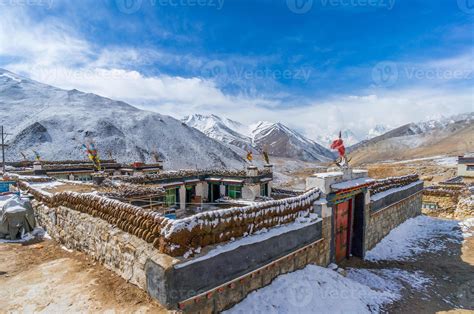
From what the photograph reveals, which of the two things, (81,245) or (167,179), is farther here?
(167,179)

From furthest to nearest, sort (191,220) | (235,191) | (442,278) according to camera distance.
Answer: (235,191) → (442,278) → (191,220)

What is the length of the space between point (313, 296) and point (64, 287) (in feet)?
21.4

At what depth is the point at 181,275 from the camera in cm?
497

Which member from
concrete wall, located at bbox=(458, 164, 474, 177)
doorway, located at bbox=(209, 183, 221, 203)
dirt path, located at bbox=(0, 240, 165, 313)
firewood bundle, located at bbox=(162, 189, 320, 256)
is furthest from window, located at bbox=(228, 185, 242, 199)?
concrete wall, located at bbox=(458, 164, 474, 177)

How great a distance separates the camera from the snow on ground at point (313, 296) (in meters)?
6.23

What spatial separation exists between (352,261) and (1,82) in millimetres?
156895

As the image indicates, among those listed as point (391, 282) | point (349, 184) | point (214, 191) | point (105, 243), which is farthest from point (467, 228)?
point (105, 243)

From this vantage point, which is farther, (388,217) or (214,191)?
(214,191)

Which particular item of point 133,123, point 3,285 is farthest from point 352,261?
point 133,123

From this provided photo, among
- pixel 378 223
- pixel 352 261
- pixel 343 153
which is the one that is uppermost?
pixel 343 153

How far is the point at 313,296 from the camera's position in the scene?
7066 millimetres

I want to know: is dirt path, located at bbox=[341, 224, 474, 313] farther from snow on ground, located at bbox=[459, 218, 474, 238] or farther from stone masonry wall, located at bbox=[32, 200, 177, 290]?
stone masonry wall, located at bbox=[32, 200, 177, 290]

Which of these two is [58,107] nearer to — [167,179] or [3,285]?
[167,179]

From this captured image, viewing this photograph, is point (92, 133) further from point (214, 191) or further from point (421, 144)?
point (421, 144)
